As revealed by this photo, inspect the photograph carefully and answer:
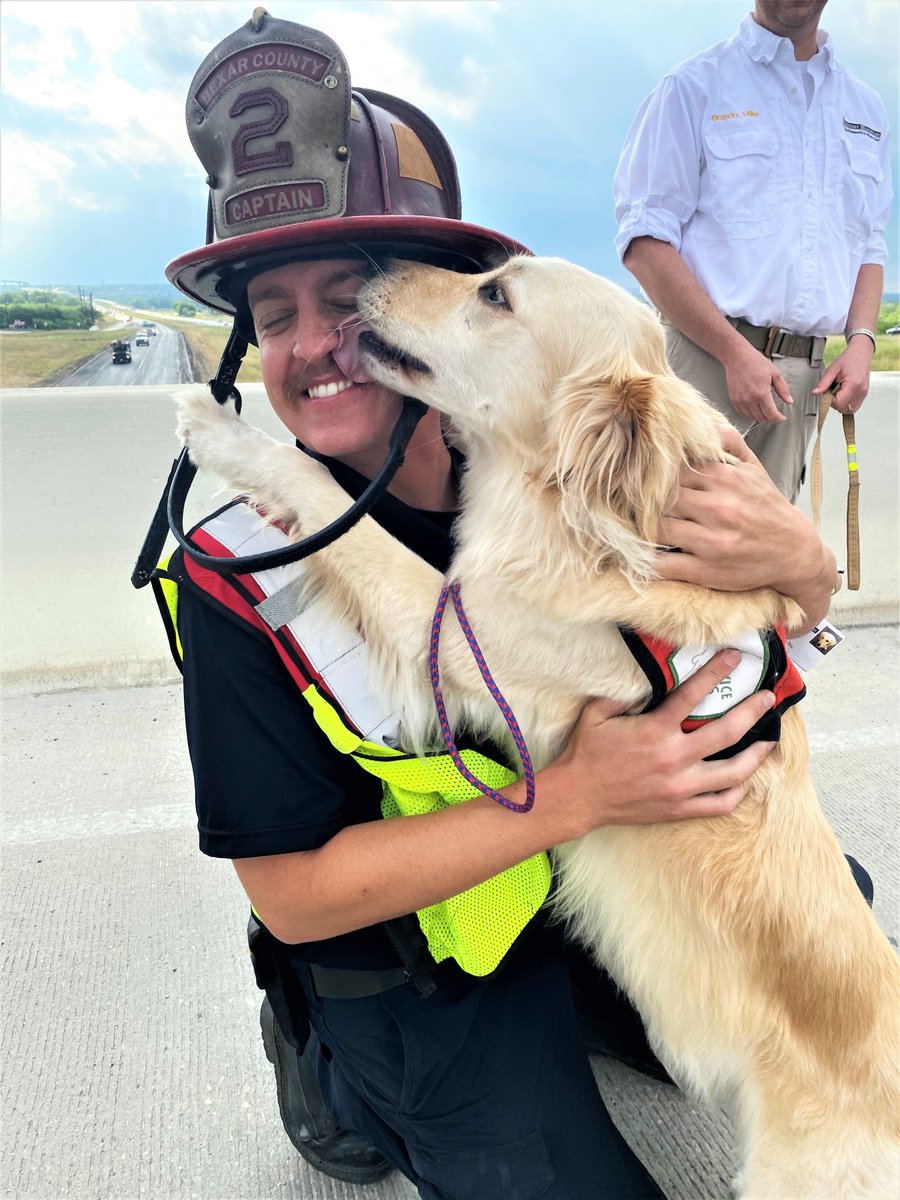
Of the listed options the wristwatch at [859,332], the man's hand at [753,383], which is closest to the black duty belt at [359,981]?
the man's hand at [753,383]

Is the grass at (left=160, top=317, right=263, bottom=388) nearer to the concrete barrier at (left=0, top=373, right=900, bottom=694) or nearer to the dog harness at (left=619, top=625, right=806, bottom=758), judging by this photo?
the dog harness at (left=619, top=625, right=806, bottom=758)

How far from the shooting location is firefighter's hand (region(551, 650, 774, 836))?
4.19ft

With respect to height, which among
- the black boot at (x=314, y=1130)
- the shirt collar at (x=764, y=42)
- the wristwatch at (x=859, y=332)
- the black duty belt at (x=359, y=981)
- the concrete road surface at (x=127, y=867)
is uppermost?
the shirt collar at (x=764, y=42)

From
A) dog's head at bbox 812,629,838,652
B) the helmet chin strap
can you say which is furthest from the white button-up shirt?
the helmet chin strap

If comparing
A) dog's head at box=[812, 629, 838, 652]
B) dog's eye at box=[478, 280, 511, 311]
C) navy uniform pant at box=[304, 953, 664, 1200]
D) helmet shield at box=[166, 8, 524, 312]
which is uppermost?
helmet shield at box=[166, 8, 524, 312]

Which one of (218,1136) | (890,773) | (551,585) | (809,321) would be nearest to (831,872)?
(551,585)

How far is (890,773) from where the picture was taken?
2922 millimetres

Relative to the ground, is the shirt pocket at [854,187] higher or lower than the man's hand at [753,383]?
higher

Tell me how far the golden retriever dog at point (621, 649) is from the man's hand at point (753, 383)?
1197mm

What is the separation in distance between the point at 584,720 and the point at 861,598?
3.54 metres

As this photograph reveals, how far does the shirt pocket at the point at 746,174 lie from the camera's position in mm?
2695

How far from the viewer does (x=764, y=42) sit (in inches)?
105

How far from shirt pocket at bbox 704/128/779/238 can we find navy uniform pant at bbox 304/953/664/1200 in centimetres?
259

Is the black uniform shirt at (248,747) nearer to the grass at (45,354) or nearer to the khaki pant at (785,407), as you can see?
the khaki pant at (785,407)
